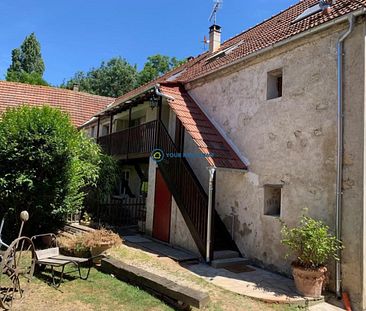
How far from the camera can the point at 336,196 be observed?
6648 mm

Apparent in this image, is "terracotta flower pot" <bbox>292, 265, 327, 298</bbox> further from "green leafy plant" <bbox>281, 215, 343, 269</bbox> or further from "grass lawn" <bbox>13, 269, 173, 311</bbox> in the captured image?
"grass lawn" <bbox>13, 269, 173, 311</bbox>

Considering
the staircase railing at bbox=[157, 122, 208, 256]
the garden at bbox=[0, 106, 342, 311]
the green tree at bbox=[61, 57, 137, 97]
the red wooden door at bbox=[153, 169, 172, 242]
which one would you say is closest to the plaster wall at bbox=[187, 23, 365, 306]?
the garden at bbox=[0, 106, 342, 311]

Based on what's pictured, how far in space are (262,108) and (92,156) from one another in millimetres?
7546

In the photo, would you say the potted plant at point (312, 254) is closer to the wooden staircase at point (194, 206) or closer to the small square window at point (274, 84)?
the wooden staircase at point (194, 206)

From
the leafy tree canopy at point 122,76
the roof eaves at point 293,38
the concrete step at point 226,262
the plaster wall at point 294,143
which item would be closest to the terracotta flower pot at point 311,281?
the plaster wall at point 294,143

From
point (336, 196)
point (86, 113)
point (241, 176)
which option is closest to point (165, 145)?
point (241, 176)

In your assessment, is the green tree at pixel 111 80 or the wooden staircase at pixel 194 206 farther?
the green tree at pixel 111 80

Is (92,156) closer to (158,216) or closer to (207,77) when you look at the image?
(158,216)

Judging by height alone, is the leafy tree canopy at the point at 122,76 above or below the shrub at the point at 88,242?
above

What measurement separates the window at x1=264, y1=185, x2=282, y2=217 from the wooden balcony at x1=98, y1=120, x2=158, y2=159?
4.85 m

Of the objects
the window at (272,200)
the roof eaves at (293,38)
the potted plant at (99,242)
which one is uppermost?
the roof eaves at (293,38)

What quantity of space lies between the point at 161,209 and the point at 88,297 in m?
5.30

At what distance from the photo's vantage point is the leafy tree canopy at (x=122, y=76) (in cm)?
4675

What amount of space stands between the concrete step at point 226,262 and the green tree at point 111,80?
133 ft
